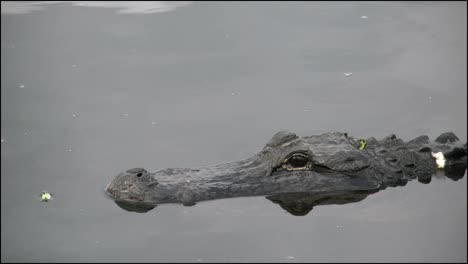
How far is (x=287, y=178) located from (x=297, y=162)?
22cm

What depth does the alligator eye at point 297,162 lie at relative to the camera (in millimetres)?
9188

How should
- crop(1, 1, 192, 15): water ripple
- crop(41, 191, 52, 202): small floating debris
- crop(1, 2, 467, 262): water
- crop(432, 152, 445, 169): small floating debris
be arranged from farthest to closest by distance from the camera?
crop(1, 1, 192, 15): water ripple < crop(432, 152, 445, 169): small floating debris < crop(41, 191, 52, 202): small floating debris < crop(1, 2, 467, 262): water

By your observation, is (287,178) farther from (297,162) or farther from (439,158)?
(439,158)

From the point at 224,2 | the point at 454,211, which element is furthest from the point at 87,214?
the point at 224,2

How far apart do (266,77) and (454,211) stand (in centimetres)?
547

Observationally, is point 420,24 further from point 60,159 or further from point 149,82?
point 60,159

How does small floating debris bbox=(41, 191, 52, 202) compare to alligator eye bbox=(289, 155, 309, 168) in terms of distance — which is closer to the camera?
alligator eye bbox=(289, 155, 309, 168)

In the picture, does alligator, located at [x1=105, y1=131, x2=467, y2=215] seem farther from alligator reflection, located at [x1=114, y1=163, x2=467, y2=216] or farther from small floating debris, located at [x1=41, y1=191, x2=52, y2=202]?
small floating debris, located at [x1=41, y1=191, x2=52, y2=202]

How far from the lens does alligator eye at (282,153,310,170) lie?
30.1 feet

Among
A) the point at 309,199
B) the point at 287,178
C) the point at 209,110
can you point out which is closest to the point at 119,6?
the point at 209,110

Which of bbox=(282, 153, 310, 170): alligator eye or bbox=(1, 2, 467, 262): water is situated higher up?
bbox=(282, 153, 310, 170): alligator eye

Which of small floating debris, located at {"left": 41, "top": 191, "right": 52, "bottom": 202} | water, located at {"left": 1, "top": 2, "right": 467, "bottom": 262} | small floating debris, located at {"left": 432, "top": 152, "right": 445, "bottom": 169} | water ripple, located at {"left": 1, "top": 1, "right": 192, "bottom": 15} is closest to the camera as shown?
water, located at {"left": 1, "top": 2, "right": 467, "bottom": 262}

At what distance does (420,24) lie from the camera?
658 inches

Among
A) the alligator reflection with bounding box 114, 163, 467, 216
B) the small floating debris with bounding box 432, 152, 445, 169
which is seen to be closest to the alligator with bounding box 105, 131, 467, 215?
the alligator reflection with bounding box 114, 163, 467, 216
